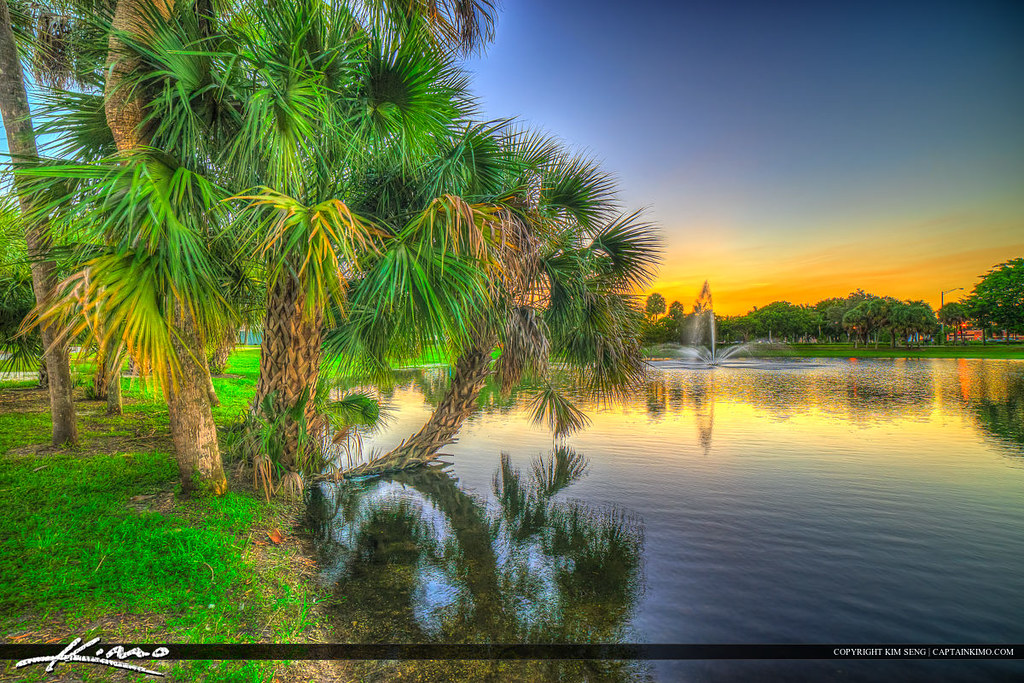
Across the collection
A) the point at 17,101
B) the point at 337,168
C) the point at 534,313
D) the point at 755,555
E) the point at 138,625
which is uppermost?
the point at 17,101

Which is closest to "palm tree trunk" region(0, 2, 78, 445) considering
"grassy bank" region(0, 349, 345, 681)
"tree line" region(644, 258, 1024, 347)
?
"grassy bank" region(0, 349, 345, 681)

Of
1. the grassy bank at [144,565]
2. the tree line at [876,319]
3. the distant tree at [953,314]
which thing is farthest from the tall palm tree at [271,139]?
the distant tree at [953,314]

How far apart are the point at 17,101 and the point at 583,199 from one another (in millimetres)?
8338

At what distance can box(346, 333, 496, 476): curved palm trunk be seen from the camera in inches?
303

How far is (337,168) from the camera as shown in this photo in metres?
5.57

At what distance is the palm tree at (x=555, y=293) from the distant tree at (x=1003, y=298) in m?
73.6

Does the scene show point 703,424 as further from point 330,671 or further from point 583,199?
point 330,671

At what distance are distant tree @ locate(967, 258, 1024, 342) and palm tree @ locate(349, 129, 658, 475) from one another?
73.6m

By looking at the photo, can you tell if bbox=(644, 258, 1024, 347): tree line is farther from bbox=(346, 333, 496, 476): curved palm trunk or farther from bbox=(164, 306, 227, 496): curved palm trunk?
bbox=(164, 306, 227, 496): curved palm trunk

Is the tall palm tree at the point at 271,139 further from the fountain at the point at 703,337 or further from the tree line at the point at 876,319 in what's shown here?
the fountain at the point at 703,337

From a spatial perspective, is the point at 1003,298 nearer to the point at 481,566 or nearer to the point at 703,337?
the point at 703,337

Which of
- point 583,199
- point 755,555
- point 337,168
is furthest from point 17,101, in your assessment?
point 755,555

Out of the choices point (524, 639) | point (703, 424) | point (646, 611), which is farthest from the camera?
point (703, 424)

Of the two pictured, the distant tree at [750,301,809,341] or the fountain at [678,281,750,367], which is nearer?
the fountain at [678,281,750,367]
